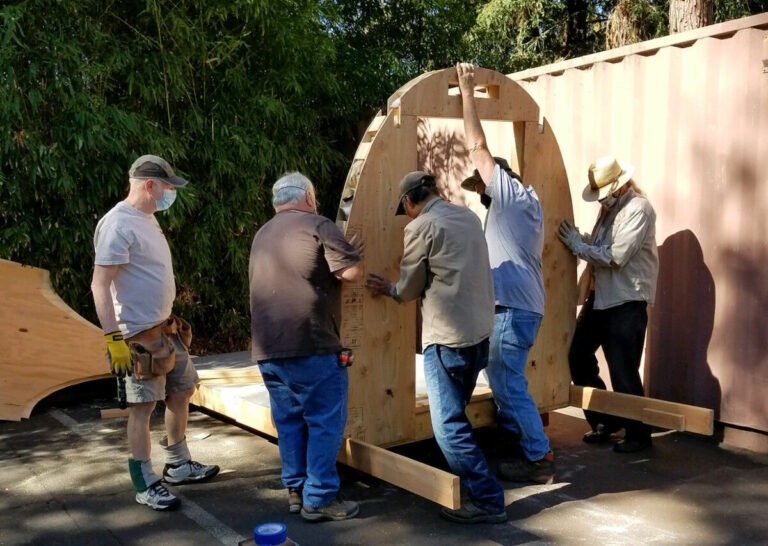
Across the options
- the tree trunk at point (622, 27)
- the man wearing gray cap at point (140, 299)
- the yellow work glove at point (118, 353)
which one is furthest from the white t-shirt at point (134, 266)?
the tree trunk at point (622, 27)

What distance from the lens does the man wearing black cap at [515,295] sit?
4395mm

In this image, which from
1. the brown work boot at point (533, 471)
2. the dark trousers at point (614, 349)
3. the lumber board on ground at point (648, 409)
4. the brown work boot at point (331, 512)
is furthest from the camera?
the dark trousers at point (614, 349)

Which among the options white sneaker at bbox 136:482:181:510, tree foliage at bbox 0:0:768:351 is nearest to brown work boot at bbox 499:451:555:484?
white sneaker at bbox 136:482:181:510

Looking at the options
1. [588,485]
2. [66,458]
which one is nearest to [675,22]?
[588,485]

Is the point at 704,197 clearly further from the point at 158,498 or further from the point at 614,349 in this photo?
the point at 158,498

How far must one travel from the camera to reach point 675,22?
8820 mm

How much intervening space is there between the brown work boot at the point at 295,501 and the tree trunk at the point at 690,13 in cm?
722

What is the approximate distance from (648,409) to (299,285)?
8.01 feet

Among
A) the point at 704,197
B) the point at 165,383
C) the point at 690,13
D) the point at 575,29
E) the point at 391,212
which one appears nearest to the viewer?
the point at 165,383

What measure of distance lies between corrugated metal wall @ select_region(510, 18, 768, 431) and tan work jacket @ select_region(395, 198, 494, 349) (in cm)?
217

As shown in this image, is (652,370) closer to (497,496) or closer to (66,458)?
(497,496)

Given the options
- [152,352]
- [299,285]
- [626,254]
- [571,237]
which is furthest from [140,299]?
[626,254]

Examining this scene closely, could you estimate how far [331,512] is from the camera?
3969 mm

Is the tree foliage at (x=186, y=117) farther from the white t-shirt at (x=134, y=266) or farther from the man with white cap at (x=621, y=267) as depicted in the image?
the man with white cap at (x=621, y=267)
